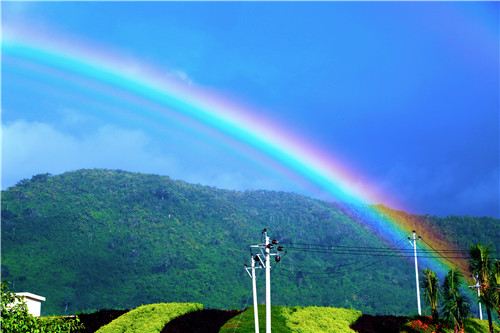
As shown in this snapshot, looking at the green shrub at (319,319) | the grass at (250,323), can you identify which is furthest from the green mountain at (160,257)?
the grass at (250,323)

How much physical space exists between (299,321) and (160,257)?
104517mm

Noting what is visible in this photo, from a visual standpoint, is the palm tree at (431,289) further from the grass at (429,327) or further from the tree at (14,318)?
the tree at (14,318)

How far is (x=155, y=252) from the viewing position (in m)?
153

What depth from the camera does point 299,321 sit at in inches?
1950

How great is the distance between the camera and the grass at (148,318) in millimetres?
46553

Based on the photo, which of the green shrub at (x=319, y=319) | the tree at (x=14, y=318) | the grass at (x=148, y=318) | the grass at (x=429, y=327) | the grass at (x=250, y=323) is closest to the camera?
the tree at (x=14, y=318)

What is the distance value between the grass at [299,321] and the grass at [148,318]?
4883 millimetres

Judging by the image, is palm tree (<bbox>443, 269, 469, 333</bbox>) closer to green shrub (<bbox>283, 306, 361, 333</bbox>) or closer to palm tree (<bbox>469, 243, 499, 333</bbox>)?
palm tree (<bbox>469, 243, 499, 333</bbox>)

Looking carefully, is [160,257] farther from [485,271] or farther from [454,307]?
[454,307]

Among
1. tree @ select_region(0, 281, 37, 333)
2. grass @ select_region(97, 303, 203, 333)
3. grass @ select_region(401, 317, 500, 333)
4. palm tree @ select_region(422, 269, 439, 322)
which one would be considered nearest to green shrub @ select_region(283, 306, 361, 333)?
grass @ select_region(401, 317, 500, 333)

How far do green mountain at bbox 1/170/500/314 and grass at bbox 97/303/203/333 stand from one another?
226ft

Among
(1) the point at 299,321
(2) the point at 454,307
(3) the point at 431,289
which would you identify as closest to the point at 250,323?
(1) the point at 299,321

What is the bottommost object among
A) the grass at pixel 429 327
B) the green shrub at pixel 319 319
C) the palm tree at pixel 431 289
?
the grass at pixel 429 327

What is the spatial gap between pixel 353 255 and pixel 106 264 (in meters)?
72.6
